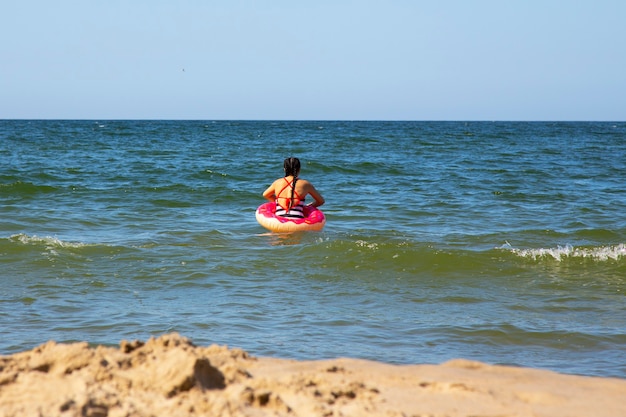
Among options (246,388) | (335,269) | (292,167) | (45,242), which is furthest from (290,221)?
(246,388)

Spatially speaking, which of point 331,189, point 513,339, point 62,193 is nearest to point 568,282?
point 513,339

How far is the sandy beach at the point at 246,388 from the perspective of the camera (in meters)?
2.92

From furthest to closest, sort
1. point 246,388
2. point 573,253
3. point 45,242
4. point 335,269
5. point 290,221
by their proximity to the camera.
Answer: point 290,221 < point 45,242 < point 573,253 < point 335,269 < point 246,388

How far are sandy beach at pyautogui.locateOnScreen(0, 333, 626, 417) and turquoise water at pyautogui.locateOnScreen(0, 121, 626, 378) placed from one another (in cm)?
92

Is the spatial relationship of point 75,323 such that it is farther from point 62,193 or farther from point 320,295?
point 62,193

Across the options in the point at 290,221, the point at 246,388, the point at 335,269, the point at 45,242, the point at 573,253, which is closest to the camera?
the point at 246,388

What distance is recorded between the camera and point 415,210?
1196 cm

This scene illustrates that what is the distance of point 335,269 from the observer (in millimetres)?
7617

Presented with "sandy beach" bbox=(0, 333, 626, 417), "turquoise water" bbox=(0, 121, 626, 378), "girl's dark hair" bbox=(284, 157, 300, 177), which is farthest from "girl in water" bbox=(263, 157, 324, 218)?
"sandy beach" bbox=(0, 333, 626, 417)

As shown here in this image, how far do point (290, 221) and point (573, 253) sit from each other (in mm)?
3496

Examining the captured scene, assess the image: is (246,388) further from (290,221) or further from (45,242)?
(290,221)

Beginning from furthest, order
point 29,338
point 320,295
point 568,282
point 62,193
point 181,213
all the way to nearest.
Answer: point 62,193, point 181,213, point 568,282, point 320,295, point 29,338

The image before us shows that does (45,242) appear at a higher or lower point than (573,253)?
lower

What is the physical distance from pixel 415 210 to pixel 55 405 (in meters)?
9.55
